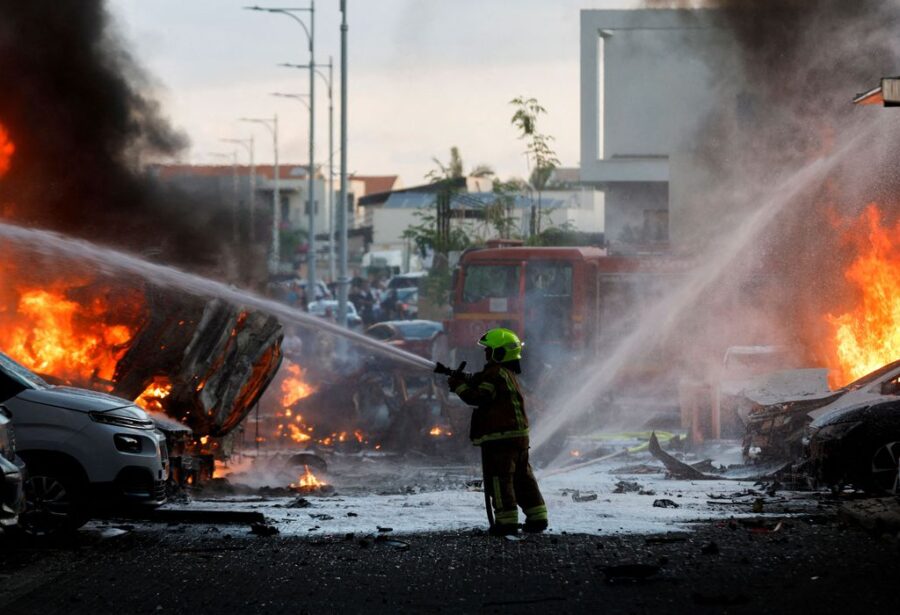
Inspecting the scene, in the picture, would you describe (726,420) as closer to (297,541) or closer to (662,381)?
(662,381)

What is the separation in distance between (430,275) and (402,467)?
2086cm

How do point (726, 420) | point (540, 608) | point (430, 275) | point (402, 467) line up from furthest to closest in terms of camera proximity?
point (430, 275)
point (726, 420)
point (402, 467)
point (540, 608)

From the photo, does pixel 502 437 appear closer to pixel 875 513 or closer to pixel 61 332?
pixel 875 513

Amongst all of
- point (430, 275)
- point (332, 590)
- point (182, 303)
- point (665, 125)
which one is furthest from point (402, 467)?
point (665, 125)

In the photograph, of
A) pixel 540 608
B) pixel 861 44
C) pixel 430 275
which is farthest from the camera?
pixel 430 275

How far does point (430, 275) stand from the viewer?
37719 mm

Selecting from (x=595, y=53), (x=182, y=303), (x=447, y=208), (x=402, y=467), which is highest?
(x=595, y=53)

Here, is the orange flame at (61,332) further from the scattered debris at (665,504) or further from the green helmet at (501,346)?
the scattered debris at (665,504)

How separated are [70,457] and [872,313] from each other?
12.9m

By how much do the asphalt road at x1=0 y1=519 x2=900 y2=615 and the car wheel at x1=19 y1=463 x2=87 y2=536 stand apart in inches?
6.4

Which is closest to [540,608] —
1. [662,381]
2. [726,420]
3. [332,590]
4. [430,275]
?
[332,590]

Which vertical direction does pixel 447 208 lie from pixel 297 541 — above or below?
above

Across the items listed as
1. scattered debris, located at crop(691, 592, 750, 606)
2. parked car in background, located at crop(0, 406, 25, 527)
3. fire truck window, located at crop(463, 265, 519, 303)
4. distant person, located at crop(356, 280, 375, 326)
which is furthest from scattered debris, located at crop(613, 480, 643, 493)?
distant person, located at crop(356, 280, 375, 326)

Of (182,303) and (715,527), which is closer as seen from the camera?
(715,527)
